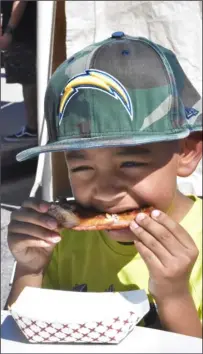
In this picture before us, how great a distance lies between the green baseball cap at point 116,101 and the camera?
0.87 metres

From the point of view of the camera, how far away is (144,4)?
5.30ft

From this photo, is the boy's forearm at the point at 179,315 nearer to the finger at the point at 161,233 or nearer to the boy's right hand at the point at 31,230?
the finger at the point at 161,233

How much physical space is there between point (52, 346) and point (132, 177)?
0.87ft

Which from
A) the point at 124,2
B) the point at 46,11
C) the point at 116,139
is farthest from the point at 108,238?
the point at 46,11

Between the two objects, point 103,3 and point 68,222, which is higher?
point 103,3

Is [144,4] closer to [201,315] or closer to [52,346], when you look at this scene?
[201,315]

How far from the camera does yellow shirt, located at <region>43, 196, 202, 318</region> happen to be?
3.41 ft

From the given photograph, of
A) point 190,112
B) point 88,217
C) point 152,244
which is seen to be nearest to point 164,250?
point 152,244

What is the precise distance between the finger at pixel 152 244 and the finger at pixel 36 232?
12cm

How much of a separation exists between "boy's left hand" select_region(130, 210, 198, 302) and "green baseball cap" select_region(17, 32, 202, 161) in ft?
0.38

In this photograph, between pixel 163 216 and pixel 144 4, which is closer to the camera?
pixel 163 216

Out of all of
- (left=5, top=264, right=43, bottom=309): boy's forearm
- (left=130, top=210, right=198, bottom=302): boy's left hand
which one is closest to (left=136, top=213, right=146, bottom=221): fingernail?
(left=130, top=210, right=198, bottom=302): boy's left hand

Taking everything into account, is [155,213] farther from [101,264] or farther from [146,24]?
[146,24]

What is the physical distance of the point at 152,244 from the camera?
0.88m
